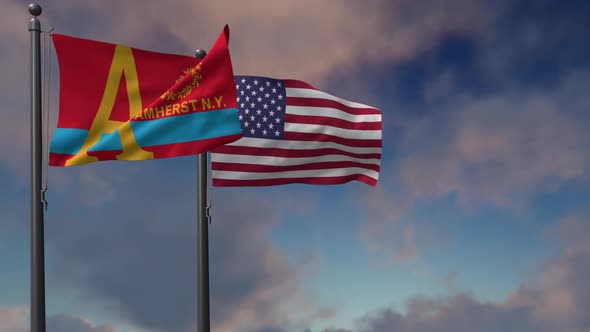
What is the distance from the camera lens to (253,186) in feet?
41.0

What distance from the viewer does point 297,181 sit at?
42.6ft

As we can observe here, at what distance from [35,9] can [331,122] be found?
20.1 ft

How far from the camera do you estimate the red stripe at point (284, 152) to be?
1232cm

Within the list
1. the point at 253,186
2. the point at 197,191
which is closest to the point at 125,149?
the point at 197,191

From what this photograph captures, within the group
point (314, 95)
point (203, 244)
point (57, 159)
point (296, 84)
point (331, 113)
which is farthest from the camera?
point (331, 113)

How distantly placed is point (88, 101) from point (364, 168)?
6050mm

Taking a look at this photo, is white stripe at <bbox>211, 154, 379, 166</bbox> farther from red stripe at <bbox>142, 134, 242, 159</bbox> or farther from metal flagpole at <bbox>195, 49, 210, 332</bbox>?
red stripe at <bbox>142, 134, 242, 159</bbox>

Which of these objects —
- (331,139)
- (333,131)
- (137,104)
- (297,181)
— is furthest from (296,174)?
(137,104)

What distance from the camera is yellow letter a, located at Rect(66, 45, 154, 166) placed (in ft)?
32.2

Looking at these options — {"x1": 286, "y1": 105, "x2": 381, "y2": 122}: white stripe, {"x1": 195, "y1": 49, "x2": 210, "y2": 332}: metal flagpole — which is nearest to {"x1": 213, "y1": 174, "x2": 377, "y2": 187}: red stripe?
{"x1": 195, "y1": 49, "x2": 210, "y2": 332}: metal flagpole

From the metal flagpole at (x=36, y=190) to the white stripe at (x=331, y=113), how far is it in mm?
5027

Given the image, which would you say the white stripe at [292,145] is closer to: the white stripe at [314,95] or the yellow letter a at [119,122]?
the white stripe at [314,95]

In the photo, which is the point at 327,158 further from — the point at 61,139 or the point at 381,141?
the point at 61,139

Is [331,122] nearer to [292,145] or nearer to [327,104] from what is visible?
[327,104]
